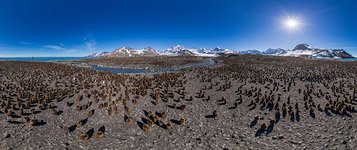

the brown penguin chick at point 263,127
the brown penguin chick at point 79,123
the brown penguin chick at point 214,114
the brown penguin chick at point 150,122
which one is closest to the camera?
the brown penguin chick at point 79,123

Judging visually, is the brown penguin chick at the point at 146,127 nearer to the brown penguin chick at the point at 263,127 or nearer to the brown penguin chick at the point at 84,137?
the brown penguin chick at the point at 84,137

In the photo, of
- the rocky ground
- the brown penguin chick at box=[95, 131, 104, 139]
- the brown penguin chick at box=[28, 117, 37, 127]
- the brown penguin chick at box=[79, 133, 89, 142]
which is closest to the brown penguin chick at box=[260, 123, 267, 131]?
the rocky ground

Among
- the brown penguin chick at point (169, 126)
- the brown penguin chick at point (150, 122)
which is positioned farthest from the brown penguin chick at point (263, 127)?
the brown penguin chick at point (150, 122)

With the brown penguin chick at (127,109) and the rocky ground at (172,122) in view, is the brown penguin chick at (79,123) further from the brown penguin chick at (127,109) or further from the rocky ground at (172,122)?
the brown penguin chick at (127,109)

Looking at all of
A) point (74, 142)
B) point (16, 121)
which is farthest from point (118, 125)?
point (16, 121)

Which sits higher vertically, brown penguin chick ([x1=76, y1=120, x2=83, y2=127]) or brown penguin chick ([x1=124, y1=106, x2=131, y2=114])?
brown penguin chick ([x1=124, y1=106, x2=131, y2=114])

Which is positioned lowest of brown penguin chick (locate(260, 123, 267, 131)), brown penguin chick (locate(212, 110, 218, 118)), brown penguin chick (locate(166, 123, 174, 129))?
brown penguin chick (locate(260, 123, 267, 131))

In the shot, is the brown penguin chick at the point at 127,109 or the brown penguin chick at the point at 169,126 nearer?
the brown penguin chick at the point at 169,126

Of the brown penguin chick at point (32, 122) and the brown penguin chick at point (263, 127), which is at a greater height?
the brown penguin chick at point (32, 122)

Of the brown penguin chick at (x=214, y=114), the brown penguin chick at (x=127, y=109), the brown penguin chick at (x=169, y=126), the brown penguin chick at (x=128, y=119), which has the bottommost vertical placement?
the brown penguin chick at (x=169, y=126)

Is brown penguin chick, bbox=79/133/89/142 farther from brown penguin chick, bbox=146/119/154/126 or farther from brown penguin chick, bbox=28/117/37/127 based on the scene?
brown penguin chick, bbox=146/119/154/126

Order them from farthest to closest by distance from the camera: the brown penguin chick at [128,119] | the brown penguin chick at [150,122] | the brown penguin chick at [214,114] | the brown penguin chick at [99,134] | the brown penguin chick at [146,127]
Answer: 1. the brown penguin chick at [214,114]
2. the brown penguin chick at [128,119]
3. the brown penguin chick at [150,122]
4. the brown penguin chick at [146,127]
5. the brown penguin chick at [99,134]

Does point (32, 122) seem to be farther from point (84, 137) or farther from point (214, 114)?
point (214, 114)

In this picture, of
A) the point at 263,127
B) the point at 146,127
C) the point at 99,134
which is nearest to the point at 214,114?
the point at 263,127
